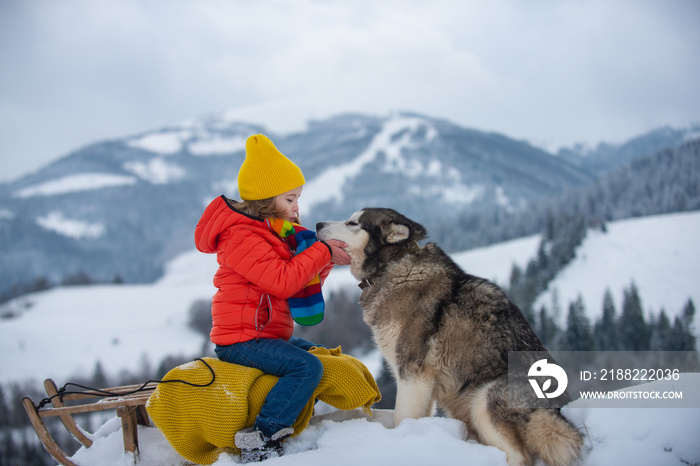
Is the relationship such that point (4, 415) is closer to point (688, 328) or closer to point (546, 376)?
point (546, 376)

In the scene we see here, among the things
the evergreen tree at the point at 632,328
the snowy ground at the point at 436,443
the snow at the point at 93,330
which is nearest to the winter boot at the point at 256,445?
the snowy ground at the point at 436,443

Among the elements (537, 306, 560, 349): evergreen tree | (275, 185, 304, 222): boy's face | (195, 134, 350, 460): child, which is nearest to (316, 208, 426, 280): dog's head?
(275, 185, 304, 222): boy's face

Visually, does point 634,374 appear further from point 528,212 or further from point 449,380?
point 528,212

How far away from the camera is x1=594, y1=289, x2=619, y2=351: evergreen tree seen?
69.8m

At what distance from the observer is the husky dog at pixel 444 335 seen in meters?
4.60

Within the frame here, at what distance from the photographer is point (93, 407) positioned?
16.4 feet

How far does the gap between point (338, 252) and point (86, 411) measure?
3.30m

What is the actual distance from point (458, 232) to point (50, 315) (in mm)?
124120

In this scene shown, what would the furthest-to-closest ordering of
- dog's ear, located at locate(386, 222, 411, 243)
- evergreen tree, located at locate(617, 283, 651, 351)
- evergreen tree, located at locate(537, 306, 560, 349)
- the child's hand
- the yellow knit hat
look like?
evergreen tree, located at locate(537, 306, 560, 349)
evergreen tree, located at locate(617, 283, 651, 351)
dog's ear, located at locate(386, 222, 411, 243)
the child's hand
the yellow knit hat

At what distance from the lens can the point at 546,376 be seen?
196 inches

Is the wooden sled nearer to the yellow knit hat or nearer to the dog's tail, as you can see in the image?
the yellow knit hat

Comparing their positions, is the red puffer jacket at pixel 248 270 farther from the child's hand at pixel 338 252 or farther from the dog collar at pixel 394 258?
the dog collar at pixel 394 258

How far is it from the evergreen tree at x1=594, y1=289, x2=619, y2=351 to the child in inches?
2913

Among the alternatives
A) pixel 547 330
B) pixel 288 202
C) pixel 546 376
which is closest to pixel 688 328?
pixel 547 330
